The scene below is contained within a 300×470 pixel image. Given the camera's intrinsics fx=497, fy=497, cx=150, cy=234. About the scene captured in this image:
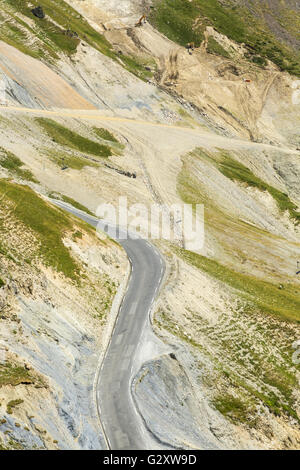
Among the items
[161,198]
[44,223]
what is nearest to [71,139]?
[161,198]

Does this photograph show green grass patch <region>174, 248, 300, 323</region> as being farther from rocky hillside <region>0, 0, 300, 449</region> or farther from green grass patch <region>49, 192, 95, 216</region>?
green grass patch <region>49, 192, 95, 216</region>

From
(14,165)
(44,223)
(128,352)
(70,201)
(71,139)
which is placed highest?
(44,223)

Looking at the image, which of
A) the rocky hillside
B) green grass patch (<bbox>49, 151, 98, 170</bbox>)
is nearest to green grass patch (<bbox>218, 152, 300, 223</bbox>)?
the rocky hillside

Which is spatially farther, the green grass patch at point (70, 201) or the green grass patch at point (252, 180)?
the green grass patch at point (252, 180)

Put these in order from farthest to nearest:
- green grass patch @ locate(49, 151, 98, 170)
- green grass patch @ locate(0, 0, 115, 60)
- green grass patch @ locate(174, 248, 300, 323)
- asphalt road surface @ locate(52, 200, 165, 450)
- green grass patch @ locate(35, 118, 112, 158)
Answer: green grass patch @ locate(0, 0, 115, 60), green grass patch @ locate(35, 118, 112, 158), green grass patch @ locate(49, 151, 98, 170), green grass patch @ locate(174, 248, 300, 323), asphalt road surface @ locate(52, 200, 165, 450)

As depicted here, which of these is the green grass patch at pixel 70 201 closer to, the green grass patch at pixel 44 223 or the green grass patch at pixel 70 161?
the green grass patch at pixel 70 161

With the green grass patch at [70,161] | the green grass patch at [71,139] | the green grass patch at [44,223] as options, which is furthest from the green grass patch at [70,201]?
the green grass patch at [71,139]

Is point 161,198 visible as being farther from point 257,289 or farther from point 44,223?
point 44,223
